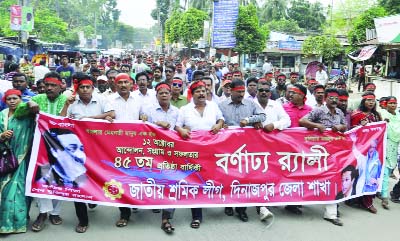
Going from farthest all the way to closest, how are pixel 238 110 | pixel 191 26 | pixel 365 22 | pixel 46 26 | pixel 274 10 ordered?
pixel 274 10 → pixel 191 26 → pixel 46 26 → pixel 365 22 → pixel 238 110

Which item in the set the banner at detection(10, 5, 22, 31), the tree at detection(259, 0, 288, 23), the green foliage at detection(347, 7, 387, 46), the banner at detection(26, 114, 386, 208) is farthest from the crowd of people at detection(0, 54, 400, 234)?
the tree at detection(259, 0, 288, 23)

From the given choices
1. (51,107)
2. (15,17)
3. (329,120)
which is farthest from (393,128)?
(15,17)

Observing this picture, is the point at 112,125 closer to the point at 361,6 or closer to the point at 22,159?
the point at 22,159

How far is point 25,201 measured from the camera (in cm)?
475

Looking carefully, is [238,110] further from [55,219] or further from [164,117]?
[55,219]

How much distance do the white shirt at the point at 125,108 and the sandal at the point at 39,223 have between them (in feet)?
4.71

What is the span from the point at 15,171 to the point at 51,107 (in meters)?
0.87

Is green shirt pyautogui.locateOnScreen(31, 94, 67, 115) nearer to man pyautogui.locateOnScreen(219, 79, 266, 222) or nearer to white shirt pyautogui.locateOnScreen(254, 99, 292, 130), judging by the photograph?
man pyautogui.locateOnScreen(219, 79, 266, 222)

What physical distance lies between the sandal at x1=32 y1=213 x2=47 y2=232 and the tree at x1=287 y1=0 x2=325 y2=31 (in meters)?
58.2

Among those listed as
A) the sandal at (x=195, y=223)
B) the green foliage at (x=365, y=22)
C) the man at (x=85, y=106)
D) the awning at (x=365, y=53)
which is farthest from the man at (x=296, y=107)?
the green foliage at (x=365, y=22)

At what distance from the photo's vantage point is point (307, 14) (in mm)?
59375

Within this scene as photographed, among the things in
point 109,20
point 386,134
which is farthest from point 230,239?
point 109,20

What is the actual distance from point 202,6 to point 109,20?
63.9 meters

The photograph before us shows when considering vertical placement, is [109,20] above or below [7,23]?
above
